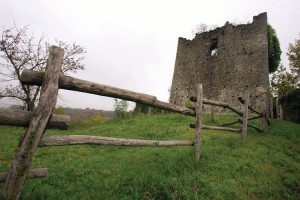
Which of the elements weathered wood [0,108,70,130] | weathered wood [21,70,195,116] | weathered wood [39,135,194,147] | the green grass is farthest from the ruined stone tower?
weathered wood [0,108,70,130]

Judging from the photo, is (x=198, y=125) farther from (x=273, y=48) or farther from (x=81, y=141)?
(x=273, y=48)

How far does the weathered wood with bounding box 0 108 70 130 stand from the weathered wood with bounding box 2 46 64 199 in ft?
0.30

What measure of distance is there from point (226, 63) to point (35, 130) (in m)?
19.4

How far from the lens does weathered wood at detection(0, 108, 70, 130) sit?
259 centimetres

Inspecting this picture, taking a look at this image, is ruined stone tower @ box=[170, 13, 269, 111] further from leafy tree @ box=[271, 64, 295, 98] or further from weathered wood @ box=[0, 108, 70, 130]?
weathered wood @ box=[0, 108, 70, 130]

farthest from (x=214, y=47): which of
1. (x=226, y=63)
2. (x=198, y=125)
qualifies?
(x=198, y=125)

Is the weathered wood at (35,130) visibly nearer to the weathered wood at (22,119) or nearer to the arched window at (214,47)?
the weathered wood at (22,119)

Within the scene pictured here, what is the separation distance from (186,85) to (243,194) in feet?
62.0

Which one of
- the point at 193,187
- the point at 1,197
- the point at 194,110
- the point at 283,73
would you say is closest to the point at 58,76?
the point at 1,197

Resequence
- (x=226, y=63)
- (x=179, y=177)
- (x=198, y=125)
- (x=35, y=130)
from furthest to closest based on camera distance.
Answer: (x=226, y=63), (x=198, y=125), (x=179, y=177), (x=35, y=130)

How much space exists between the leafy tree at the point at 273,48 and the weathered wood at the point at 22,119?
20.6 meters

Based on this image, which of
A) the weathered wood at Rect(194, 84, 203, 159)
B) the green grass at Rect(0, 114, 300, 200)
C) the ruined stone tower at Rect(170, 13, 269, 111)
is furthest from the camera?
the ruined stone tower at Rect(170, 13, 269, 111)

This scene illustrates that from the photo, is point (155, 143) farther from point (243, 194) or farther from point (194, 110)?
point (243, 194)

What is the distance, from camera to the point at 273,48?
1958cm
